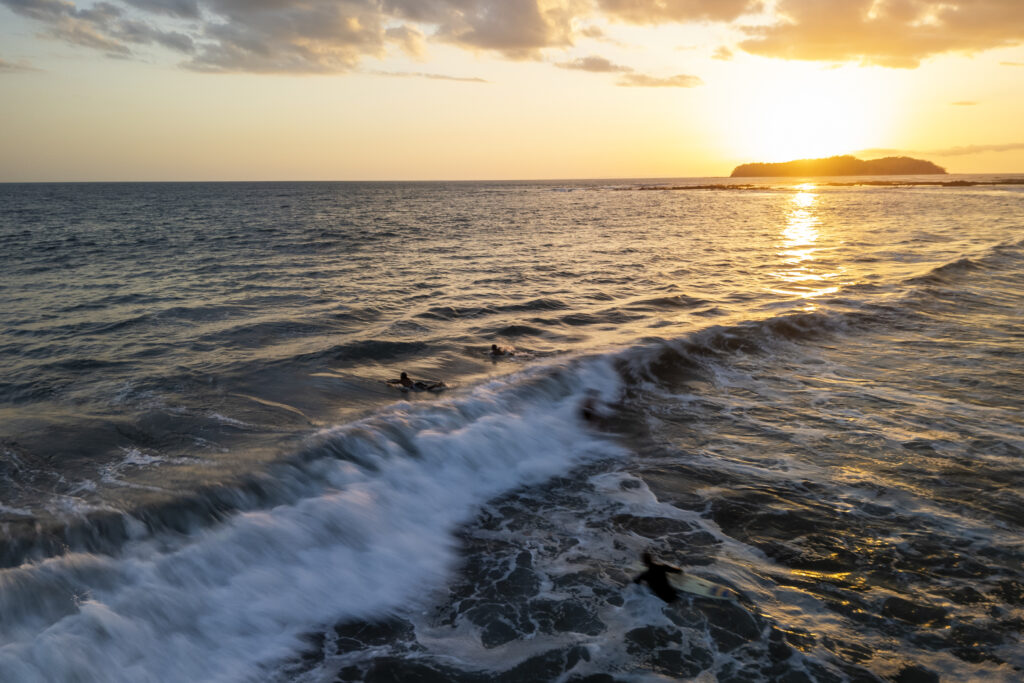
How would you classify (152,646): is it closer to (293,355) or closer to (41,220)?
(293,355)

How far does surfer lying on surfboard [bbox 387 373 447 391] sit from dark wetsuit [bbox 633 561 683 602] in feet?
21.2

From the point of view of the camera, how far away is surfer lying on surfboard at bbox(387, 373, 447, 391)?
38.8ft

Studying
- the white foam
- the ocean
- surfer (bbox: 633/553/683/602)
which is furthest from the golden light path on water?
surfer (bbox: 633/553/683/602)

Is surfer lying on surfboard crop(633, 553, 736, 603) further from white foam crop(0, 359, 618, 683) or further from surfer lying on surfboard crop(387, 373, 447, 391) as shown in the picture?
surfer lying on surfboard crop(387, 373, 447, 391)

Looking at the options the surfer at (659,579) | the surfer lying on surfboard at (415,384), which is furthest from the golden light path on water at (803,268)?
the surfer at (659,579)

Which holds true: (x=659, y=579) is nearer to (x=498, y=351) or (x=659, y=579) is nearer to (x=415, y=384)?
(x=415, y=384)

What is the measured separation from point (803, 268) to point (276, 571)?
91.7 feet

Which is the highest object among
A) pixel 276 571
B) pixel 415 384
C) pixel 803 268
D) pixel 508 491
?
pixel 803 268

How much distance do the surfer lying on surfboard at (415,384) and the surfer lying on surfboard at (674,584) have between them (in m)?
6.51

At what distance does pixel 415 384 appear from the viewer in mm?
11945

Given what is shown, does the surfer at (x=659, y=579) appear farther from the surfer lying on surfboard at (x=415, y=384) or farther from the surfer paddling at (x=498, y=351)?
the surfer paddling at (x=498, y=351)

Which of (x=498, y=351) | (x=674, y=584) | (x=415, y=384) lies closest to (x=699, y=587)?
(x=674, y=584)

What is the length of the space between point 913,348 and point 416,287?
16539 millimetres

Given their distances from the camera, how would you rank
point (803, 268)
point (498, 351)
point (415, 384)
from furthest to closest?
point (803, 268) < point (498, 351) < point (415, 384)
